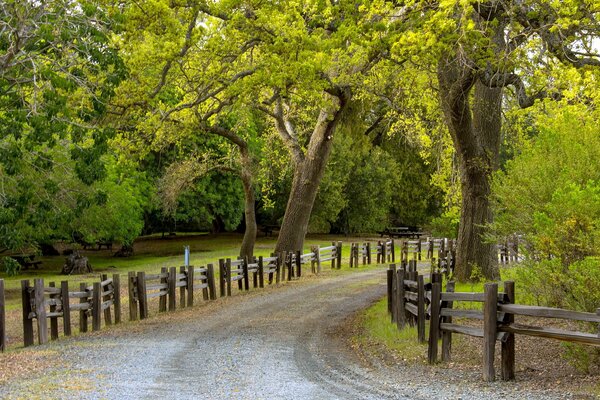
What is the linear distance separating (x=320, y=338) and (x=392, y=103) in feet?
43.2

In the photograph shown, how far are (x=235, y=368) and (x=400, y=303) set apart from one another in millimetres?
4606

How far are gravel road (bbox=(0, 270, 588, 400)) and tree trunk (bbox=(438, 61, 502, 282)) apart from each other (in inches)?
188

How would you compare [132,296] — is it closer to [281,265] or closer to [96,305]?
[96,305]

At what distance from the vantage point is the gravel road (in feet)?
30.3

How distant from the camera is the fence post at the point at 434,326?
11.2m

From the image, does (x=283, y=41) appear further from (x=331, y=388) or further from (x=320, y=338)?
(x=331, y=388)

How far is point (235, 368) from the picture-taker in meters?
11.0

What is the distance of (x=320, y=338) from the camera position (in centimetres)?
1421

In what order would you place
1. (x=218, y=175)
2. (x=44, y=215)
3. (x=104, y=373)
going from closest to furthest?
(x=104, y=373) → (x=44, y=215) → (x=218, y=175)

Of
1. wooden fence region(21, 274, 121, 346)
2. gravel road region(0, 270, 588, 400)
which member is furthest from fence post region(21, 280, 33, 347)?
gravel road region(0, 270, 588, 400)

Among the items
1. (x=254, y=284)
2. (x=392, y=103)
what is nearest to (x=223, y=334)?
(x=254, y=284)

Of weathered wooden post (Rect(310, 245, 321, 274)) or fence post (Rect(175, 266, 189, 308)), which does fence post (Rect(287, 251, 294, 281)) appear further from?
fence post (Rect(175, 266, 189, 308))

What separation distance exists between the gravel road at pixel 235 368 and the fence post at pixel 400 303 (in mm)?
1217

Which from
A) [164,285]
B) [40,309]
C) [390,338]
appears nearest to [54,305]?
[40,309]
